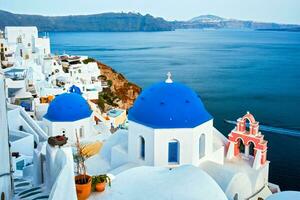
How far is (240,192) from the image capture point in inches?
499

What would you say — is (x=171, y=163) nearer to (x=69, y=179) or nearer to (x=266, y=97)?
(x=69, y=179)

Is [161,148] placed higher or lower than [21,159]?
higher

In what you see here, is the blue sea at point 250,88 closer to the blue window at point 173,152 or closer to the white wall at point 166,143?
the blue window at point 173,152

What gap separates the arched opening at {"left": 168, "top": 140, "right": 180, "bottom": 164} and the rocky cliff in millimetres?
27021

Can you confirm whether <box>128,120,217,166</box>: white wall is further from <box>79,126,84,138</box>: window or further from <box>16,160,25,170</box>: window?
<box>79,126,84,138</box>: window

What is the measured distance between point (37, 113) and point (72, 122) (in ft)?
20.4

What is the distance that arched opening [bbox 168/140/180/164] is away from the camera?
13000mm

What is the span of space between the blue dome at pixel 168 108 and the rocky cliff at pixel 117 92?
2685 cm

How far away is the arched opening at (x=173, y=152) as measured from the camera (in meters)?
13.0

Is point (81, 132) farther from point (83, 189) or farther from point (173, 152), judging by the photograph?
point (83, 189)

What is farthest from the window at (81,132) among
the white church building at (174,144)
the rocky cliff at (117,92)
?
the rocky cliff at (117,92)

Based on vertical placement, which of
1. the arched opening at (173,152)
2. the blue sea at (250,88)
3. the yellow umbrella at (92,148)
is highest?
the arched opening at (173,152)

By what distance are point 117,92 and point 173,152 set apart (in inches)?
1400

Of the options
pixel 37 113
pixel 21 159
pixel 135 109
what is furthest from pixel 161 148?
pixel 37 113
